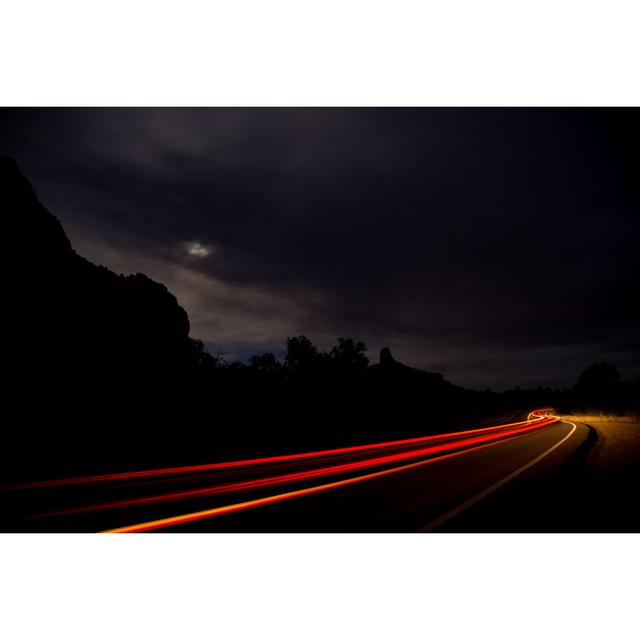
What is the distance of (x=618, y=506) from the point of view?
15.7 ft

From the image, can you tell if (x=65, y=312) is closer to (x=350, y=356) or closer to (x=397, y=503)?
(x=397, y=503)

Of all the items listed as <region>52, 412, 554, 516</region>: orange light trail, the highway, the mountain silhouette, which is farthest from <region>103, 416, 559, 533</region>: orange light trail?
the mountain silhouette

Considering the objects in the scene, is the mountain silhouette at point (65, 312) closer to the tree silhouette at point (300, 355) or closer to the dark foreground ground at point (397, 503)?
the dark foreground ground at point (397, 503)

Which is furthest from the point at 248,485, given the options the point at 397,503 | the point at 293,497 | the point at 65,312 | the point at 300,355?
the point at 300,355

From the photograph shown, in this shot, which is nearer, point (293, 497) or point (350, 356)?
point (293, 497)

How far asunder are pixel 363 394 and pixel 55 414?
86.6 ft

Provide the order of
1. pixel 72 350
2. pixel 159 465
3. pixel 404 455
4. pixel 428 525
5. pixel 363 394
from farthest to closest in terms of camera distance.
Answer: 1. pixel 363 394
2. pixel 72 350
3. pixel 404 455
4. pixel 159 465
5. pixel 428 525

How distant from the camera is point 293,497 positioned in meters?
5.63

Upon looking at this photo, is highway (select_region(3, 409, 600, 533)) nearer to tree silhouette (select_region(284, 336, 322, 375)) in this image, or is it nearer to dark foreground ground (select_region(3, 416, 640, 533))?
dark foreground ground (select_region(3, 416, 640, 533))

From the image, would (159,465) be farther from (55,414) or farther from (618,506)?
(618,506)

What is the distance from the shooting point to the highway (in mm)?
4457

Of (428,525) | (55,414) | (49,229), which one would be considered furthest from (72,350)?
(428,525)

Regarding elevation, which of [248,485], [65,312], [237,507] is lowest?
[248,485]

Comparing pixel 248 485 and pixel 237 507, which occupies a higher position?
pixel 237 507
